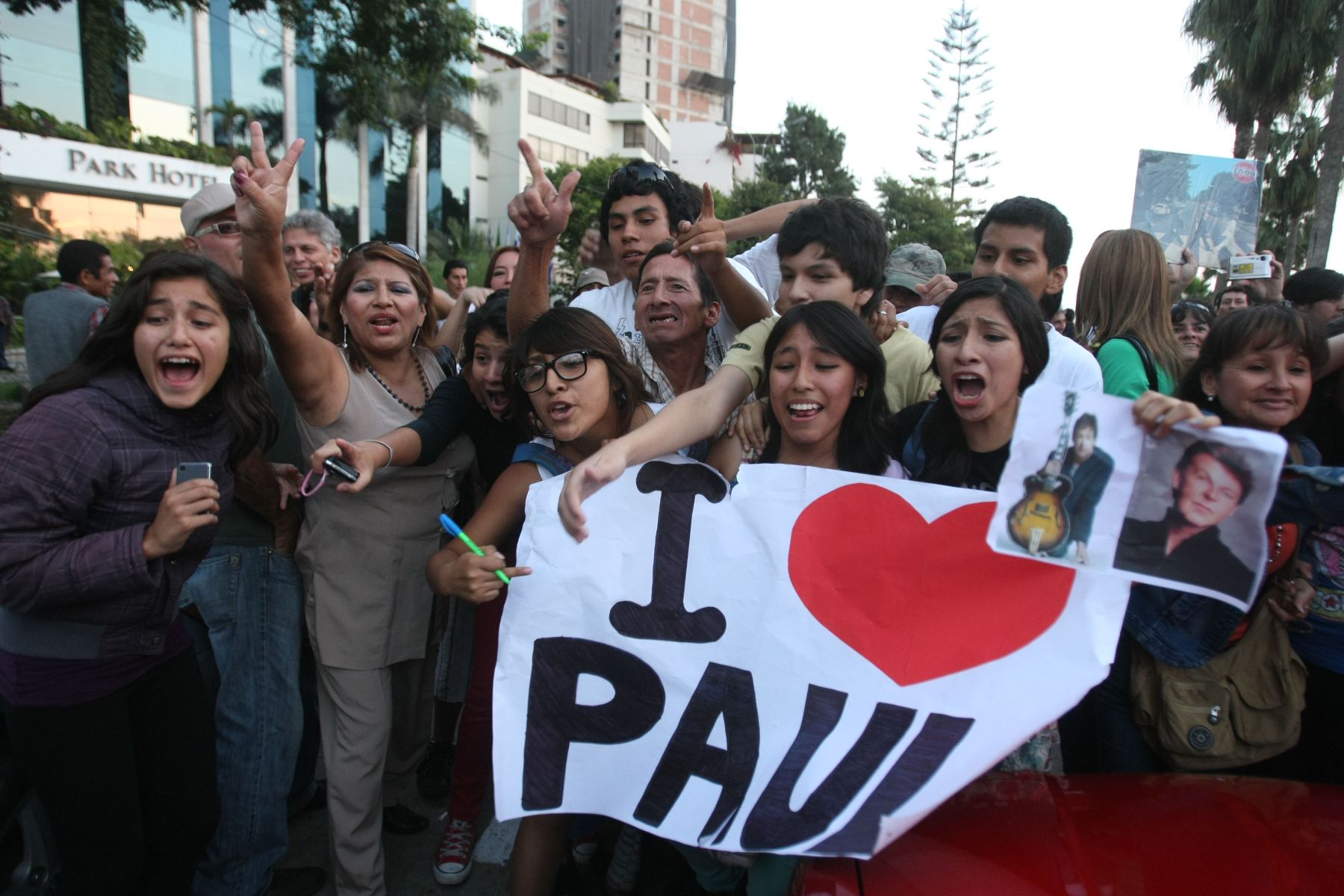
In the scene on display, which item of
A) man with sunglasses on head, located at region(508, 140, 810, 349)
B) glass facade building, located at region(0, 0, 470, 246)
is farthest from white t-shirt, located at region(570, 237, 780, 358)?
glass facade building, located at region(0, 0, 470, 246)

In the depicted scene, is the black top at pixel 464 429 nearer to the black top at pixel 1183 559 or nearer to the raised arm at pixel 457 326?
the raised arm at pixel 457 326

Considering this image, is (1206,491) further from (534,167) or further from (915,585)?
(534,167)

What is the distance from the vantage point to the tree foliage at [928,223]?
1700 inches

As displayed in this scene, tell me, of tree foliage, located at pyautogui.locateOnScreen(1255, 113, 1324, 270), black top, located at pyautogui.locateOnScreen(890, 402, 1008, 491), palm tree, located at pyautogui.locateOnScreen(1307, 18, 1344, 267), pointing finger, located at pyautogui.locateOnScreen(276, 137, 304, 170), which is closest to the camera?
black top, located at pyautogui.locateOnScreen(890, 402, 1008, 491)

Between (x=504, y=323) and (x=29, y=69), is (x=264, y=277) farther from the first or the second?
(x=29, y=69)

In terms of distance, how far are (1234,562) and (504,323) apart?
7.45 ft

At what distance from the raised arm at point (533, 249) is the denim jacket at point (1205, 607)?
6.45ft

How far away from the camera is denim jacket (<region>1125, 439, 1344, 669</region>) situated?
6.27ft

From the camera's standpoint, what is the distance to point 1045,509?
1579 mm

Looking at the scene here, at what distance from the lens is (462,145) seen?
41438 mm

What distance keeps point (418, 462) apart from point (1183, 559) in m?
2.11

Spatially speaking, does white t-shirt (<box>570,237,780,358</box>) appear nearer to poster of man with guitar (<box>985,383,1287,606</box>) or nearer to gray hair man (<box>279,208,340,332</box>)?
poster of man with guitar (<box>985,383,1287,606</box>)

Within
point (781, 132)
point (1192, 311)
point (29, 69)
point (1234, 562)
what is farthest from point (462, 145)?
point (1234, 562)

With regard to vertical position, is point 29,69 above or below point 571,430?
above
